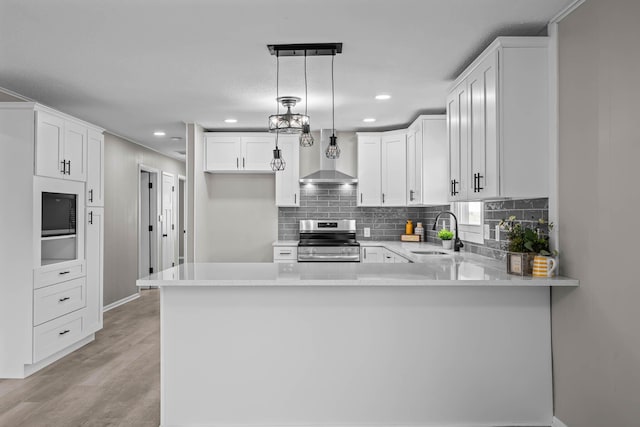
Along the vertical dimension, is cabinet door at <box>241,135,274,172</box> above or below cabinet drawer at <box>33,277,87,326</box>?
above

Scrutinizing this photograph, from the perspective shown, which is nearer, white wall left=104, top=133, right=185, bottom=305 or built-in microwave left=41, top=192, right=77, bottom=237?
built-in microwave left=41, top=192, right=77, bottom=237

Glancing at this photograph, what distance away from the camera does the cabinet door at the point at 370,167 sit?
5.75 meters

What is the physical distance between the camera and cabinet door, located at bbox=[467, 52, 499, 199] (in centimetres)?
277

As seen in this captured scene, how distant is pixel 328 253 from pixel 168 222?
13.6 ft

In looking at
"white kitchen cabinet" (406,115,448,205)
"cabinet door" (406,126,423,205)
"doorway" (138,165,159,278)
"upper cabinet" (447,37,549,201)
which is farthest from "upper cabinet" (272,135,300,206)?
"upper cabinet" (447,37,549,201)

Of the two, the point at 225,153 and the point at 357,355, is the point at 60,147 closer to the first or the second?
the point at 225,153

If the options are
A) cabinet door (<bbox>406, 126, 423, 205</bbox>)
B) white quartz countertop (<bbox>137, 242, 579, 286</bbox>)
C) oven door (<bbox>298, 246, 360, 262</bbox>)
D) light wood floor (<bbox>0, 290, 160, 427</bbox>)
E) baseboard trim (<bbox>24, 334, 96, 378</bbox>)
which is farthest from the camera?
oven door (<bbox>298, 246, 360, 262</bbox>)

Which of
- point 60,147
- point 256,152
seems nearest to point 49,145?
point 60,147

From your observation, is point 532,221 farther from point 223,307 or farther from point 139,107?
point 139,107

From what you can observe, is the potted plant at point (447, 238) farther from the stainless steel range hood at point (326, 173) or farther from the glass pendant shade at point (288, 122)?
the glass pendant shade at point (288, 122)

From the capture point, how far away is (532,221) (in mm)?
3016

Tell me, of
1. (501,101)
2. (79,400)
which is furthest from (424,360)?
(79,400)

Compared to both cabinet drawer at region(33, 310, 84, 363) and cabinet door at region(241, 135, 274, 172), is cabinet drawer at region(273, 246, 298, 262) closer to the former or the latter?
cabinet door at region(241, 135, 274, 172)

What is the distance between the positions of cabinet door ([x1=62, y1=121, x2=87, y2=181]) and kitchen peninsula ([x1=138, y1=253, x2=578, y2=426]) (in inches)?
89.1
